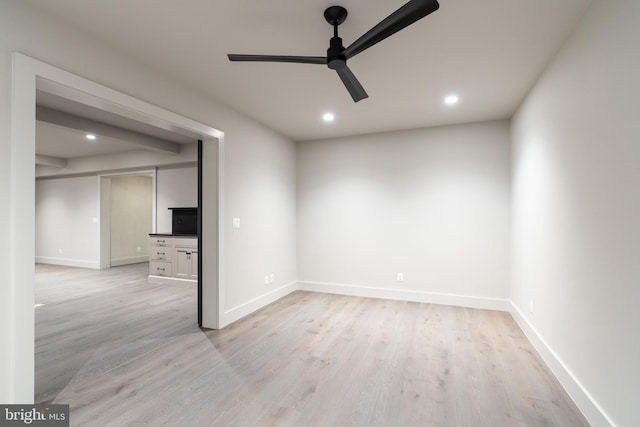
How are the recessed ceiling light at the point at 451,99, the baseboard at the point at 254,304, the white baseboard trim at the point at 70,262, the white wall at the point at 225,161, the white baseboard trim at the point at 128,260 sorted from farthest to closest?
the white baseboard trim at the point at 128,260 < the white baseboard trim at the point at 70,262 < the baseboard at the point at 254,304 < the recessed ceiling light at the point at 451,99 < the white wall at the point at 225,161

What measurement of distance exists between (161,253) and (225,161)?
3.25m

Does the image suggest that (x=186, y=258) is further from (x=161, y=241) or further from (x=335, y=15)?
(x=335, y=15)

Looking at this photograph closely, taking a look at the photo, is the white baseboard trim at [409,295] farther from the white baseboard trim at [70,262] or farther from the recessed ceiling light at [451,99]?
the white baseboard trim at [70,262]

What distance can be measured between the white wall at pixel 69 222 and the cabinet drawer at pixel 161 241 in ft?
8.36

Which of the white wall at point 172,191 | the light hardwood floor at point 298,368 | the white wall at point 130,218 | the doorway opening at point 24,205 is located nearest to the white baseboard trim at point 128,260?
the white wall at point 130,218

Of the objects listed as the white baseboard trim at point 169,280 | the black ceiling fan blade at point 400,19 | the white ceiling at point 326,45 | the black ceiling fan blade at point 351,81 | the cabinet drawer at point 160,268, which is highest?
the white ceiling at point 326,45

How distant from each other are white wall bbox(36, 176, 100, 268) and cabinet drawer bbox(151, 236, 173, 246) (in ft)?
8.36

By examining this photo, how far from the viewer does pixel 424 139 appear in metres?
4.40

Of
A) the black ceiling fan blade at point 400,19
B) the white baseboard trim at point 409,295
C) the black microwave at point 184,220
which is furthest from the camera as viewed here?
the black microwave at point 184,220

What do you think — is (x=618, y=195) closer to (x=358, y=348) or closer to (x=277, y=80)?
(x=358, y=348)

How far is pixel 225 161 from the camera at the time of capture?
349 centimetres

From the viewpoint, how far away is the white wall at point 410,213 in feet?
13.4

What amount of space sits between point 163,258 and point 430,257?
4.80 metres

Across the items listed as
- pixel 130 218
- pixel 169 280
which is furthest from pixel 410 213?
pixel 130 218
